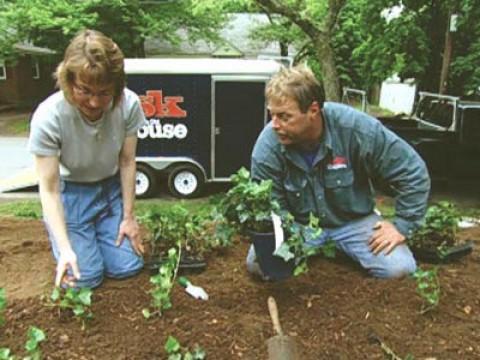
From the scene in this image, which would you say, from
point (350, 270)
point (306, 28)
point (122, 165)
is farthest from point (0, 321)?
point (306, 28)

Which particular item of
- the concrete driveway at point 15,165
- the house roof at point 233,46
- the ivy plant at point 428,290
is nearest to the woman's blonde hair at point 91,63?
the ivy plant at point 428,290

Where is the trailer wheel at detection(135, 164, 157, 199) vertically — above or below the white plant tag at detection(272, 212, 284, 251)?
below

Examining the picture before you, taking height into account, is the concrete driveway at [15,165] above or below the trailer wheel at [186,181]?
below

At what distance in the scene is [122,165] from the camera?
2996mm

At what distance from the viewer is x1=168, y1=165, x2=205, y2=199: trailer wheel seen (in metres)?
8.03

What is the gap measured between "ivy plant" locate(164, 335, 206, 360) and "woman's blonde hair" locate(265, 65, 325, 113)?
3.80 feet

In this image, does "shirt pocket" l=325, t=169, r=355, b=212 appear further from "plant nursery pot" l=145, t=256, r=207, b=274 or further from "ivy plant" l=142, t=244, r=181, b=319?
"ivy plant" l=142, t=244, r=181, b=319

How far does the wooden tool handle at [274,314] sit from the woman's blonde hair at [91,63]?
47.0 inches

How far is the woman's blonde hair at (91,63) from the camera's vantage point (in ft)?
7.74

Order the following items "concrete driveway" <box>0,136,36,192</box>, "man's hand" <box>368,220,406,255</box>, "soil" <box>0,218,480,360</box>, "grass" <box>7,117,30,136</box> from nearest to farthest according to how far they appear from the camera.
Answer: "soil" <box>0,218,480,360</box>, "man's hand" <box>368,220,406,255</box>, "concrete driveway" <box>0,136,36,192</box>, "grass" <box>7,117,30,136</box>

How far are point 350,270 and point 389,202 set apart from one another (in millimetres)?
4252

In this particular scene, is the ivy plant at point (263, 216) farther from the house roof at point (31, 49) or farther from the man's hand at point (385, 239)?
the house roof at point (31, 49)

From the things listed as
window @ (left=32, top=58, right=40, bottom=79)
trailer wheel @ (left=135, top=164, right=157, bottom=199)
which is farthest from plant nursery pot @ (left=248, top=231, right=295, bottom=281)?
window @ (left=32, top=58, right=40, bottom=79)

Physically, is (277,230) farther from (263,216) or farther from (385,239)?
(385,239)
